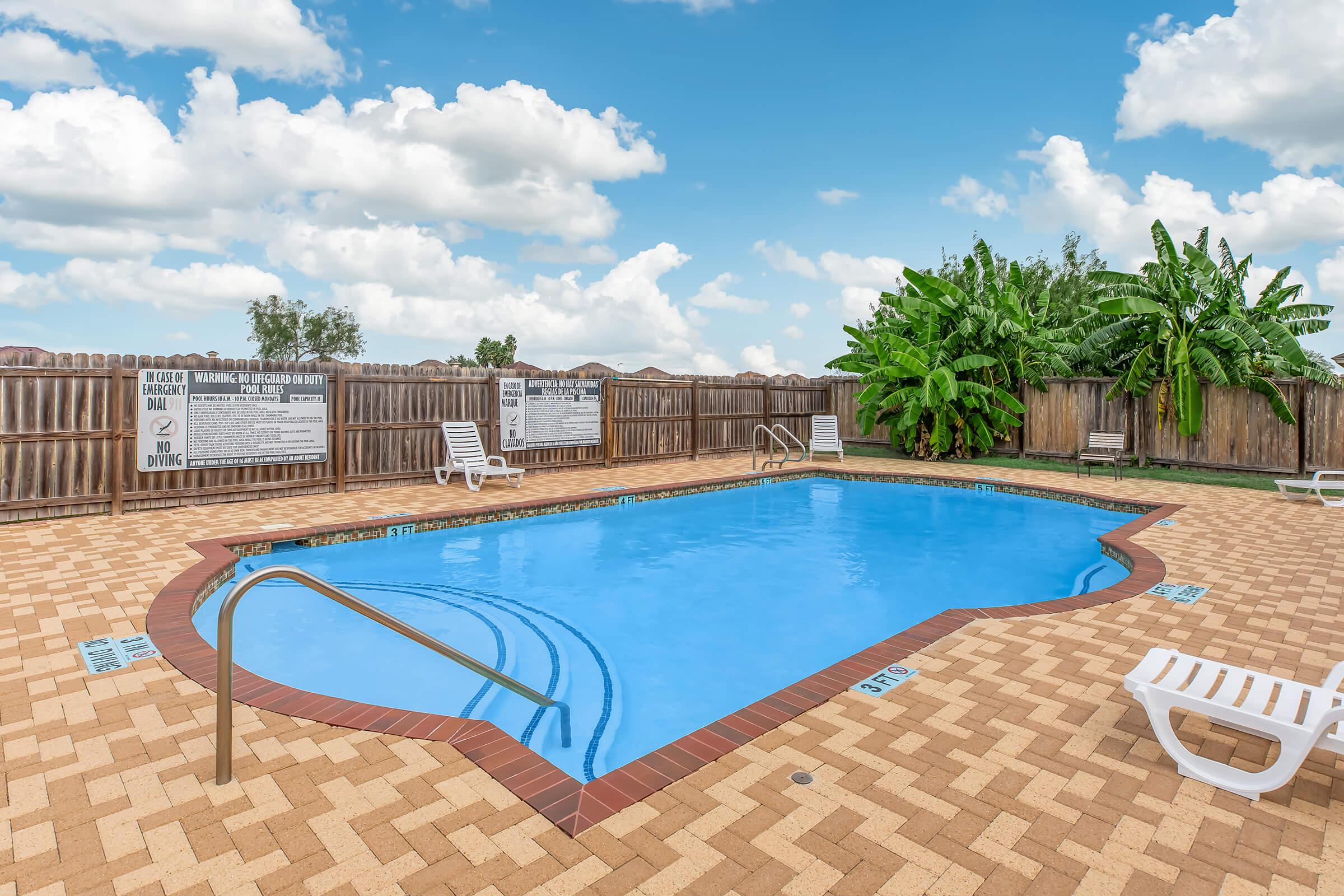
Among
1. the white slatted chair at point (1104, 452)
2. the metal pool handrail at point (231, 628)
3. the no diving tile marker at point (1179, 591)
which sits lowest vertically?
the no diving tile marker at point (1179, 591)

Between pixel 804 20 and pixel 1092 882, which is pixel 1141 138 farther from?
pixel 1092 882

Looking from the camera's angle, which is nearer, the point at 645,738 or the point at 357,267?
the point at 645,738

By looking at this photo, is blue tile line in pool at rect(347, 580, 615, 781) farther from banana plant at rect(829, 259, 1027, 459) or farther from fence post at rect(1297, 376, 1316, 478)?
fence post at rect(1297, 376, 1316, 478)

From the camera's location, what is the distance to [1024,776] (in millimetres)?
2600

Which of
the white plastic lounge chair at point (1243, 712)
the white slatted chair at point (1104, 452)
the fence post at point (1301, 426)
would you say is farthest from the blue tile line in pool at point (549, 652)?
the fence post at point (1301, 426)

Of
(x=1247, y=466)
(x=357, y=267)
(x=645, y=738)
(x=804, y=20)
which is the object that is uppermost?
(x=804, y=20)

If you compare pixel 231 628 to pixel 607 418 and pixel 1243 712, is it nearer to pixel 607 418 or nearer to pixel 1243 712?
pixel 1243 712

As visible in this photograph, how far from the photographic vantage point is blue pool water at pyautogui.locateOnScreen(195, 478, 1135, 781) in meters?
4.24

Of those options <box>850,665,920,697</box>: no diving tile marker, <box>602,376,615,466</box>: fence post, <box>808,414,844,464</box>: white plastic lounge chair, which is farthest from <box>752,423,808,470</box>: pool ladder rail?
<box>850,665,920,697</box>: no diving tile marker

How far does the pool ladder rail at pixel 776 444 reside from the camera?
1344 cm

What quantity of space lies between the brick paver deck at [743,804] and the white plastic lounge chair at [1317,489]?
22.9 feet

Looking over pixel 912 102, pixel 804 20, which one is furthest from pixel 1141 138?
pixel 804 20

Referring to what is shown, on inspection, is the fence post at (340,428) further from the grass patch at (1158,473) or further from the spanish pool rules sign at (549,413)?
the grass patch at (1158,473)

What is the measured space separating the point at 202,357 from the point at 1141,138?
69.1ft
